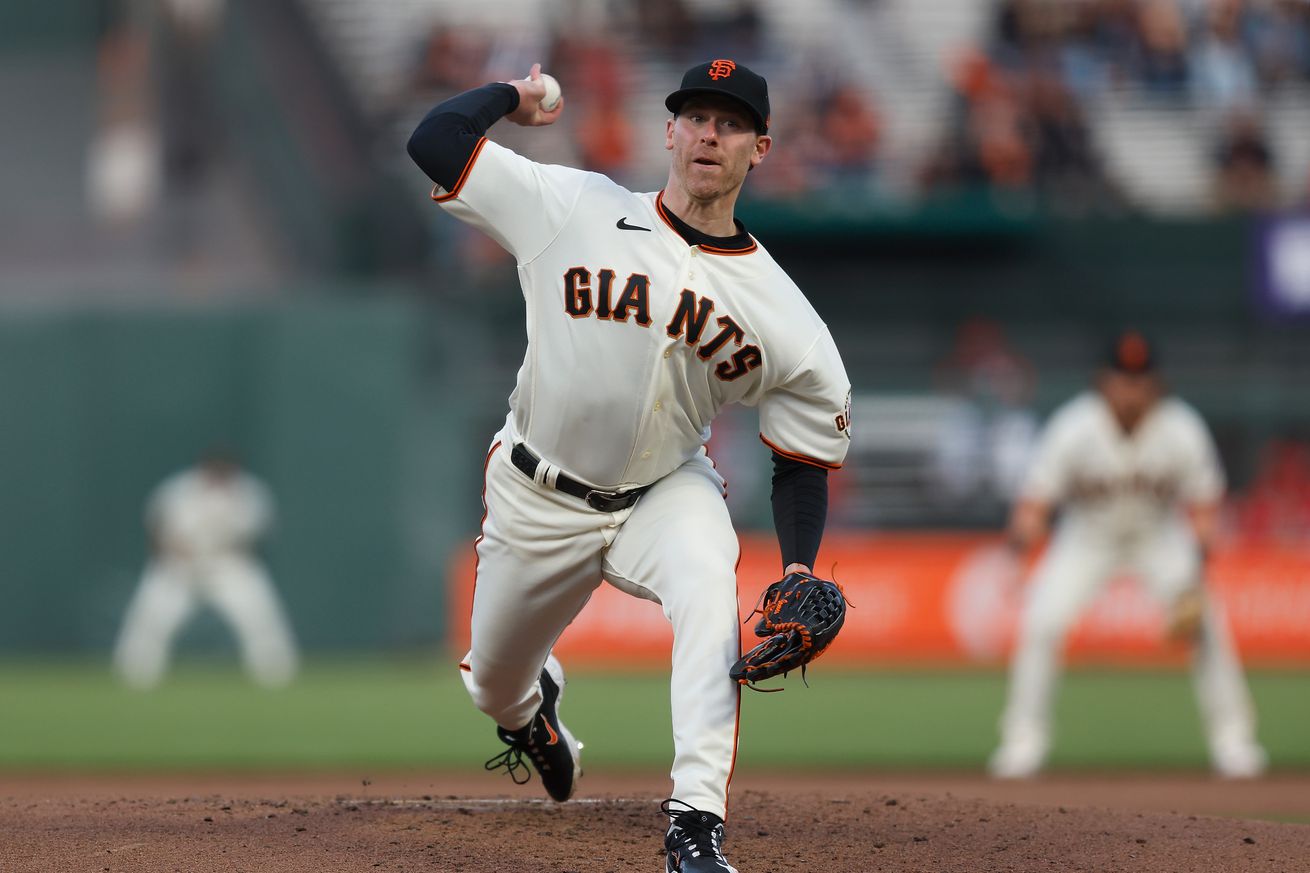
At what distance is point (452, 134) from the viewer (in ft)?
15.7

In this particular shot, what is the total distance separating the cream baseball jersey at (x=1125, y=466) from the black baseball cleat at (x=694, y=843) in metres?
5.20

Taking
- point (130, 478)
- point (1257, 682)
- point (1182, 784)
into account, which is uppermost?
point (130, 478)

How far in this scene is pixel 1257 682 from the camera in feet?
43.2

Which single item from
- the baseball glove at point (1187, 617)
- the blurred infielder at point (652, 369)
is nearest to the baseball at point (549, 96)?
the blurred infielder at point (652, 369)

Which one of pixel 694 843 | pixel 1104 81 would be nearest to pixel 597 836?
pixel 694 843

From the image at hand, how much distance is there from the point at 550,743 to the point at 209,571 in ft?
31.5

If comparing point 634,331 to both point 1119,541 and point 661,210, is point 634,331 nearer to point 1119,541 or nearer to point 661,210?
point 661,210

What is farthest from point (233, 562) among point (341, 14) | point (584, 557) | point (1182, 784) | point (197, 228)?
point (584, 557)

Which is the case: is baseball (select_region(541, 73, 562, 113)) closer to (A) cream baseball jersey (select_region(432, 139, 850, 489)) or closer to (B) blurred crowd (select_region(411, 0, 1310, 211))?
(A) cream baseball jersey (select_region(432, 139, 850, 489))

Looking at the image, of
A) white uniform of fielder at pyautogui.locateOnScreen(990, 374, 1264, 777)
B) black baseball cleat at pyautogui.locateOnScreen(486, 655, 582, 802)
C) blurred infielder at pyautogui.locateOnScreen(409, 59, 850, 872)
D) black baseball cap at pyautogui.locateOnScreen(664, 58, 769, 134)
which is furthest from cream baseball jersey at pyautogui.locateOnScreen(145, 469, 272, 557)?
black baseball cap at pyautogui.locateOnScreen(664, 58, 769, 134)

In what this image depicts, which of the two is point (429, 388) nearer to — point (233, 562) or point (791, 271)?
point (233, 562)

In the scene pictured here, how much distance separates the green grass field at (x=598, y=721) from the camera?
948 centimetres

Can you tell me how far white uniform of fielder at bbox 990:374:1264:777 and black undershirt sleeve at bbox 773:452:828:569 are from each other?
4.37 meters

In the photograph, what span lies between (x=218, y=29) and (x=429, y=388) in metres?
4.95
